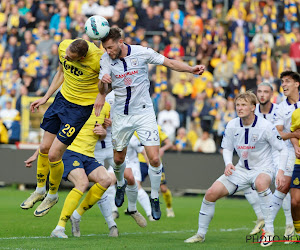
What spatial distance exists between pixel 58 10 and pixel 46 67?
2971 millimetres

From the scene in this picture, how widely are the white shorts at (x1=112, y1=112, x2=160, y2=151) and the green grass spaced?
1.49 metres

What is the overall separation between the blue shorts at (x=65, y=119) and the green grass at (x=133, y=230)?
1.55m

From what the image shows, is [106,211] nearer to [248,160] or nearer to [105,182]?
[105,182]

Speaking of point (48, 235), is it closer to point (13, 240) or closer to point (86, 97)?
point (13, 240)

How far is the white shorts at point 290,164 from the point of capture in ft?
35.3

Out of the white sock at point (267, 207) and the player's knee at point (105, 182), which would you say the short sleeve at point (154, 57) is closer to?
the player's knee at point (105, 182)

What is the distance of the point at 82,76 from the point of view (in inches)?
419

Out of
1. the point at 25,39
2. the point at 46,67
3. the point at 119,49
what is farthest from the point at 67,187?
the point at 119,49

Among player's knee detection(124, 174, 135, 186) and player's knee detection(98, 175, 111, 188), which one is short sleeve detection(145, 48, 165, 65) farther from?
player's knee detection(124, 174, 135, 186)

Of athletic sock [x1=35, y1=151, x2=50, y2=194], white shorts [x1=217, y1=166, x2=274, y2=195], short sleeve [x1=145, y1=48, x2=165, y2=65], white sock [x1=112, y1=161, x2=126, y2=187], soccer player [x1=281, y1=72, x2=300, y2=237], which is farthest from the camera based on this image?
white sock [x1=112, y1=161, x2=126, y2=187]

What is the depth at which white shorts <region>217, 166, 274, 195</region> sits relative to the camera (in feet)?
33.9

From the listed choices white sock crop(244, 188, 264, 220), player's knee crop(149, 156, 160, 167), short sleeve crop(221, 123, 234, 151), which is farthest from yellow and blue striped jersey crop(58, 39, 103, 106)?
white sock crop(244, 188, 264, 220)

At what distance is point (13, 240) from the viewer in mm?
10133

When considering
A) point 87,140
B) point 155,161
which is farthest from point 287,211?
point 87,140
